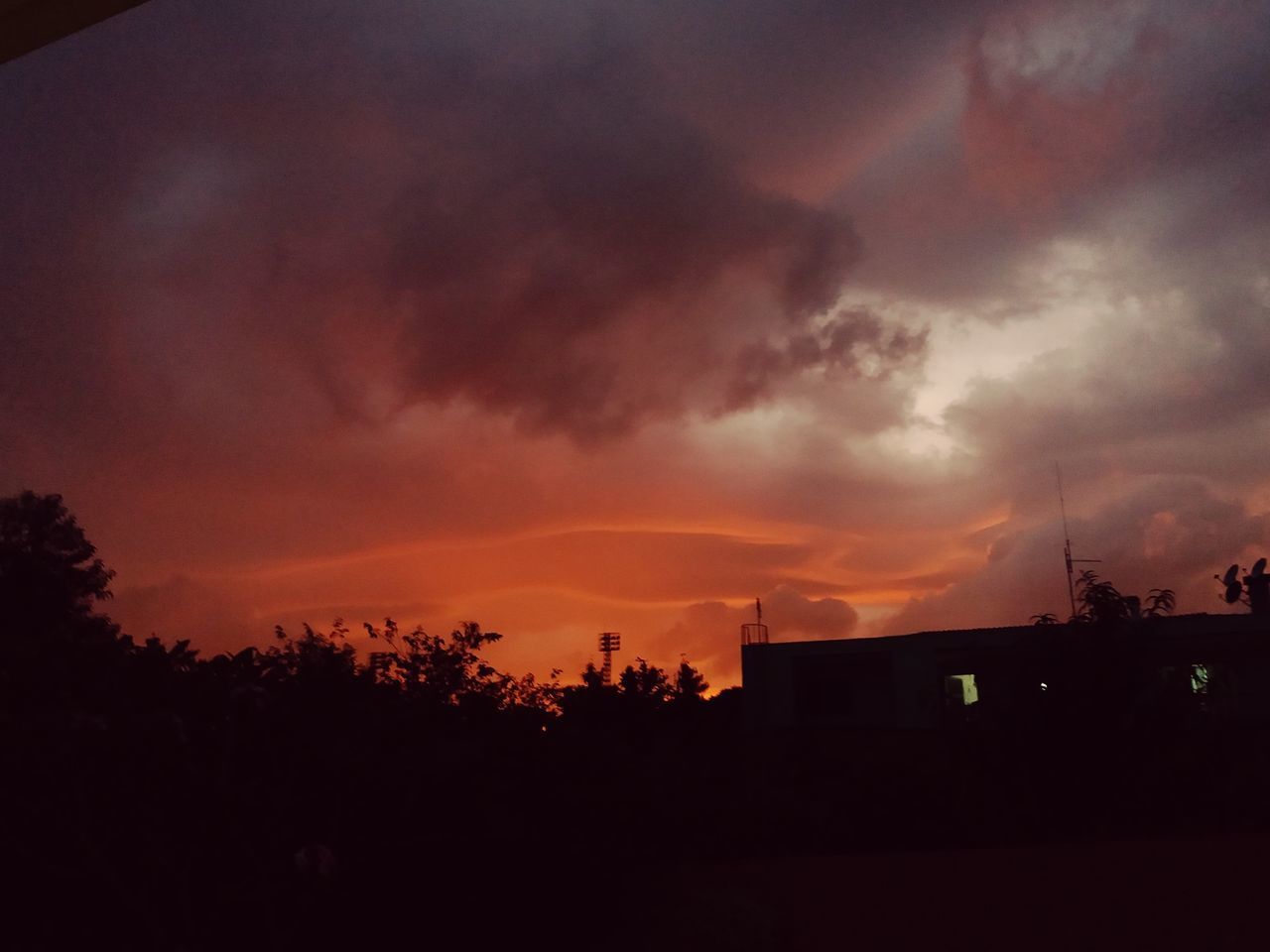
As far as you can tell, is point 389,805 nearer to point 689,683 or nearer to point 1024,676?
point 1024,676

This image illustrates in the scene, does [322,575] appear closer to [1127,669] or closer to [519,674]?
[519,674]

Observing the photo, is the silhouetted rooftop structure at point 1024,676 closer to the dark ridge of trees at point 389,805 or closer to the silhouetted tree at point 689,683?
the dark ridge of trees at point 389,805

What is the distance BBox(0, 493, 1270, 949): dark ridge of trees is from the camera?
27.8 ft

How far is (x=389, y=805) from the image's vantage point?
989 cm

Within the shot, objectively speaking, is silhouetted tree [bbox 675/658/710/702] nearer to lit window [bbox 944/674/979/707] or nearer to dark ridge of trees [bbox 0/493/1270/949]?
lit window [bbox 944/674/979/707]

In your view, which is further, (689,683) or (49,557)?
(689,683)

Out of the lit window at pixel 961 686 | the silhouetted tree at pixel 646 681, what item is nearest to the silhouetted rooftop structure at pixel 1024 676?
the lit window at pixel 961 686

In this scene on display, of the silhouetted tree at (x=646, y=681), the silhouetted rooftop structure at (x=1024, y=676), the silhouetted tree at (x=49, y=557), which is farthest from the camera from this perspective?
the silhouetted tree at (x=646, y=681)

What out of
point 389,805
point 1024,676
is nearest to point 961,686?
point 1024,676

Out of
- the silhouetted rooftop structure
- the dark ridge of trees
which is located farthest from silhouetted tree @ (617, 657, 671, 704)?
the dark ridge of trees

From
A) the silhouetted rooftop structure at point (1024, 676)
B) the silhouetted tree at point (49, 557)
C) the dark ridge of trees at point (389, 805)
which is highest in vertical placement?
the silhouetted tree at point (49, 557)

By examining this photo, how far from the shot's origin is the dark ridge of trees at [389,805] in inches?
333

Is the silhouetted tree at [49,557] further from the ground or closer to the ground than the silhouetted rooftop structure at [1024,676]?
further from the ground

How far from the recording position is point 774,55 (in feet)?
33.6
